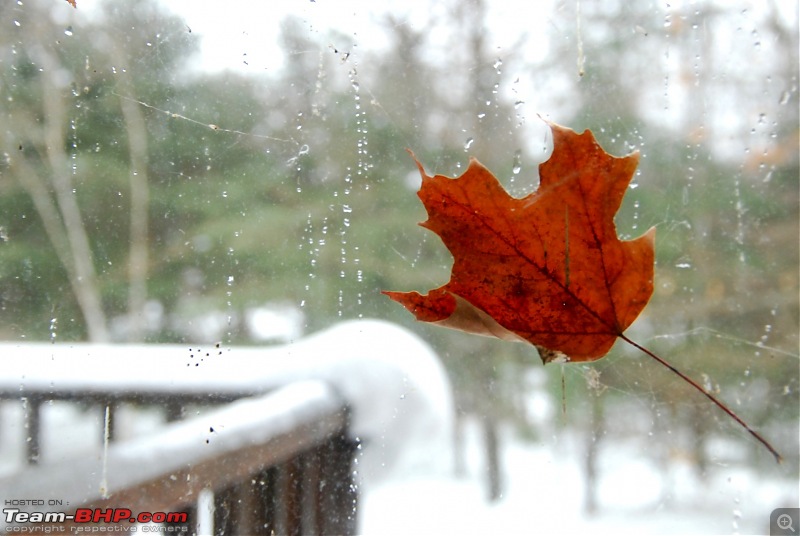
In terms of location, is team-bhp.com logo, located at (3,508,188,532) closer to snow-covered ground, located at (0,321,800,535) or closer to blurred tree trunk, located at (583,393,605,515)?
snow-covered ground, located at (0,321,800,535)

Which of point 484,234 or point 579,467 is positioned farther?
point 579,467

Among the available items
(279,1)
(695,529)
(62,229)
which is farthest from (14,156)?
(695,529)

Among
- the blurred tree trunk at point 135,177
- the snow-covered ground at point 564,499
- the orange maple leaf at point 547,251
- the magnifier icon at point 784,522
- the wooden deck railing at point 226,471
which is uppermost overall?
the blurred tree trunk at point 135,177

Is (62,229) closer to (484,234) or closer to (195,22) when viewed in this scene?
(195,22)

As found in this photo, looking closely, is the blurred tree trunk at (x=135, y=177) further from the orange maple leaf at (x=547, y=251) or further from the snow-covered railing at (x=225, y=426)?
the orange maple leaf at (x=547, y=251)

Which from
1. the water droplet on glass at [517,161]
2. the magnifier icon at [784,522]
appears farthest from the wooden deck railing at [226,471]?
the magnifier icon at [784,522]

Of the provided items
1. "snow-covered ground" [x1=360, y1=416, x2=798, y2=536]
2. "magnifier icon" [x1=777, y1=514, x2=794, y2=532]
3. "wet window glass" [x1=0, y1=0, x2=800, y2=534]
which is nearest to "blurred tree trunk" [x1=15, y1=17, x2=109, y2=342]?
"wet window glass" [x1=0, y1=0, x2=800, y2=534]
